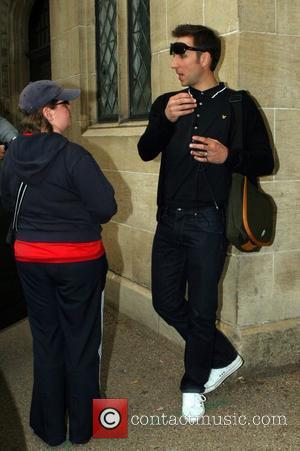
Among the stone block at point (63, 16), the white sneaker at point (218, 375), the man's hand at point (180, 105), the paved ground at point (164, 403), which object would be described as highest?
the stone block at point (63, 16)

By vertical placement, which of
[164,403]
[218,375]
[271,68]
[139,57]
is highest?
[139,57]

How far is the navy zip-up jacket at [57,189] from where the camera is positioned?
272 centimetres

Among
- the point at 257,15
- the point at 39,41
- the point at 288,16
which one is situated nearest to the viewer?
the point at 257,15

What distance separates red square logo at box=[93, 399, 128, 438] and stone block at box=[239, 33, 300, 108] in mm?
2120

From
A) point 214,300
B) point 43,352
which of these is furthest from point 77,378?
point 214,300

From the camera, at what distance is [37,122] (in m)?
2.74

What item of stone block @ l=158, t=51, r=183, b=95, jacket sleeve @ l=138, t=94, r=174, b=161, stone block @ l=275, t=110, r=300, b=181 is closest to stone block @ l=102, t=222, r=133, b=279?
stone block @ l=158, t=51, r=183, b=95

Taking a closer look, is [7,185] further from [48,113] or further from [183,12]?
[183,12]

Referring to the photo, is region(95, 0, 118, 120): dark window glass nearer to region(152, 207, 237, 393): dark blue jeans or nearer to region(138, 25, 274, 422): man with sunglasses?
region(138, 25, 274, 422): man with sunglasses

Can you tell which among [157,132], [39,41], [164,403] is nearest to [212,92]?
[157,132]

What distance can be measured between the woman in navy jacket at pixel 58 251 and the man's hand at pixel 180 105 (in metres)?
0.52

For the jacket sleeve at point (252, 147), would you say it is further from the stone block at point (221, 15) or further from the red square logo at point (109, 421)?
the red square logo at point (109, 421)

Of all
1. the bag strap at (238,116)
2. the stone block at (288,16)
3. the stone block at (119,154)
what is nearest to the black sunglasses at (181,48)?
the bag strap at (238,116)

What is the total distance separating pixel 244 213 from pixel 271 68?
47.4 inches
